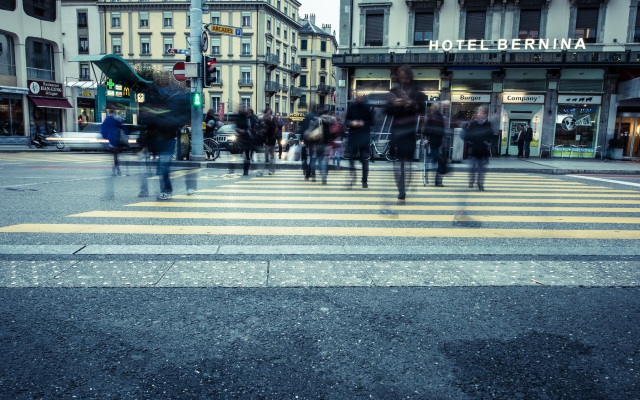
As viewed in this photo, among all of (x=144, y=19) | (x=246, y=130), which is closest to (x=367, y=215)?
(x=246, y=130)

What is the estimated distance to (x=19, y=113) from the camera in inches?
1298

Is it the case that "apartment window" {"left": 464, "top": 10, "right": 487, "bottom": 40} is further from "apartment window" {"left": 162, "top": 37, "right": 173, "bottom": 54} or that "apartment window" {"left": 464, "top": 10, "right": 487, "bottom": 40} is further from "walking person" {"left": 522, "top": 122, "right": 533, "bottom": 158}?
"apartment window" {"left": 162, "top": 37, "right": 173, "bottom": 54}

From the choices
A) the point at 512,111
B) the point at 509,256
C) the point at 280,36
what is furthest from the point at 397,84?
the point at 280,36

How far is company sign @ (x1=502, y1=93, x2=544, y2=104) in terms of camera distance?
26531 millimetres

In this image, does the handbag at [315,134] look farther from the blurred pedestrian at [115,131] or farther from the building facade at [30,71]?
the building facade at [30,71]

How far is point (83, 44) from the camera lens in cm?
6712

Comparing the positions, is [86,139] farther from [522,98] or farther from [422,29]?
[522,98]

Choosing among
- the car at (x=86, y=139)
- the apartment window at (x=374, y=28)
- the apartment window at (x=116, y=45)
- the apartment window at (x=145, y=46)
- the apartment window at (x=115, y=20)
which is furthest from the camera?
the apartment window at (x=116, y=45)

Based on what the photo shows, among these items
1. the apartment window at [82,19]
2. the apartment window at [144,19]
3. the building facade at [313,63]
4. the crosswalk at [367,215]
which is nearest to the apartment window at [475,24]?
the crosswalk at [367,215]

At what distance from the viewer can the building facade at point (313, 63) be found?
89.2m

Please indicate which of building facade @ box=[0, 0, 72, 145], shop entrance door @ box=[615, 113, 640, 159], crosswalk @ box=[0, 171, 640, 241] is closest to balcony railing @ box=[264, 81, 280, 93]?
building facade @ box=[0, 0, 72, 145]

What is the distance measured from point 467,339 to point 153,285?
2.43 meters

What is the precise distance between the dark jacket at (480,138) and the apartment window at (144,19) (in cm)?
6684

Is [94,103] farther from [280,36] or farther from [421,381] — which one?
[421,381]
